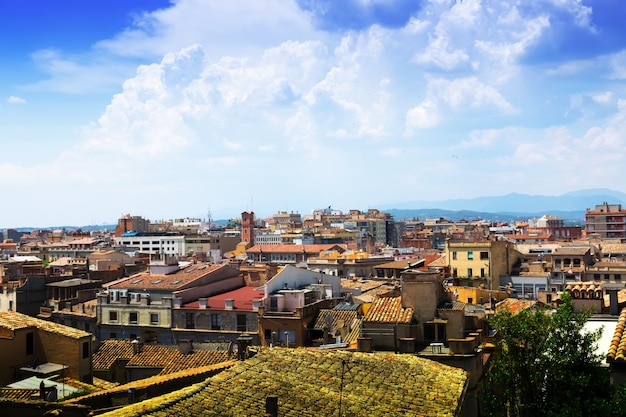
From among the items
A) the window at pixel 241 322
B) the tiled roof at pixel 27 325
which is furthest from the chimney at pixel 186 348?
the window at pixel 241 322

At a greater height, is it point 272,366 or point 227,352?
point 272,366

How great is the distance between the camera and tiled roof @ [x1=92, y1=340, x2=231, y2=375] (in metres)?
30.9

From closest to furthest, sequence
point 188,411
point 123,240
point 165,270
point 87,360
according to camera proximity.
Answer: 1. point 188,411
2. point 87,360
3. point 165,270
4. point 123,240

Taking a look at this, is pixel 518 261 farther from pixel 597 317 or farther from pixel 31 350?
pixel 31 350

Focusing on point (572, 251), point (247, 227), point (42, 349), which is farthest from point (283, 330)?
point (247, 227)

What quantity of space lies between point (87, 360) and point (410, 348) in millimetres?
13491

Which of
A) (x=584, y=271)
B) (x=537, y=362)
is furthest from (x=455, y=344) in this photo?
Answer: (x=584, y=271)

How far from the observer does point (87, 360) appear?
89.0 feet

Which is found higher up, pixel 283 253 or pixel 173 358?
pixel 283 253

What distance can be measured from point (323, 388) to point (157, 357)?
66.0 feet

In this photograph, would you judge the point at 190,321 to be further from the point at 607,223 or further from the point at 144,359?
the point at 607,223

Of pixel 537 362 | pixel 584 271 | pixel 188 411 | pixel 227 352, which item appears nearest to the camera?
pixel 188 411

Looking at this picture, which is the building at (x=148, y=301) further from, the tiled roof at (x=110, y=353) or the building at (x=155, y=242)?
the building at (x=155, y=242)

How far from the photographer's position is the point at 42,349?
85.2ft
